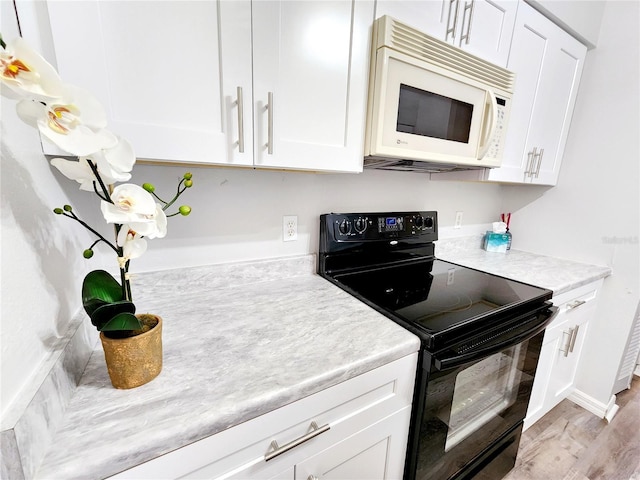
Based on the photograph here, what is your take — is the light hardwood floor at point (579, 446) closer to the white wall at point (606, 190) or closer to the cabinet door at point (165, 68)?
the white wall at point (606, 190)

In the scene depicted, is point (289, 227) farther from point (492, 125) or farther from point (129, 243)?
point (492, 125)

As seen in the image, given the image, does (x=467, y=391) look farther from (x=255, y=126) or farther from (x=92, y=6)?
(x=92, y=6)

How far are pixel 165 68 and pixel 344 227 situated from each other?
0.86m

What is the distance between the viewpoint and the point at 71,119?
0.42 metres

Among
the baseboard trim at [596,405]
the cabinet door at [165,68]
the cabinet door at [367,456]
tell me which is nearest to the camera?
the cabinet door at [165,68]

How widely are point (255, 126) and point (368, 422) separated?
0.89 m

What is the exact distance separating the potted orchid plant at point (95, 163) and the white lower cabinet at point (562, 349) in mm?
1676

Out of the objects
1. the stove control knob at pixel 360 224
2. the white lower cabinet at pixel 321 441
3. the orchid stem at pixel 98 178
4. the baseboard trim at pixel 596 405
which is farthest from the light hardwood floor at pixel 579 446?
the orchid stem at pixel 98 178

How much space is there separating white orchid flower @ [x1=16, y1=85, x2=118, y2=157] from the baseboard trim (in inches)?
107

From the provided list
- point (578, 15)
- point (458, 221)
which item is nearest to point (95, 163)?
point (458, 221)

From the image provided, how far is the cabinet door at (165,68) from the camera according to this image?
1.96 feet

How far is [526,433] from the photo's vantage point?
1.60 m

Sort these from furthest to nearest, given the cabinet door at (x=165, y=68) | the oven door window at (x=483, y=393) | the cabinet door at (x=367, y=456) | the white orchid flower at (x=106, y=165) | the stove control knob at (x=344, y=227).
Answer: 1. the stove control knob at (x=344, y=227)
2. the oven door window at (x=483, y=393)
3. the cabinet door at (x=367, y=456)
4. the cabinet door at (x=165, y=68)
5. the white orchid flower at (x=106, y=165)

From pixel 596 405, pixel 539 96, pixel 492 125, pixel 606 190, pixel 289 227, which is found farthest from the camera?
pixel 596 405
